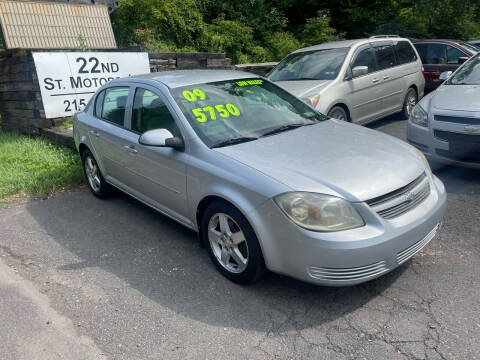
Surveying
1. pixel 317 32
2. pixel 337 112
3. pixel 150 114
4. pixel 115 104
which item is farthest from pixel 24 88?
pixel 317 32

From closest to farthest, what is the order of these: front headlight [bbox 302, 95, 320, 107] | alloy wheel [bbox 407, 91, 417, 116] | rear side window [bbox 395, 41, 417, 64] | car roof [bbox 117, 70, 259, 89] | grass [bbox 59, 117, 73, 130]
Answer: car roof [bbox 117, 70, 259, 89], front headlight [bbox 302, 95, 320, 107], grass [bbox 59, 117, 73, 130], rear side window [bbox 395, 41, 417, 64], alloy wheel [bbox 407, 91, 417, 116]

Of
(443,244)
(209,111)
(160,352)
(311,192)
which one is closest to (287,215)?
(311,192)

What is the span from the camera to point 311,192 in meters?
2.97

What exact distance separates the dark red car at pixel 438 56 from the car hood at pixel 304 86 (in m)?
4.97

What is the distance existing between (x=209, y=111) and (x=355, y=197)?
5.31 ft

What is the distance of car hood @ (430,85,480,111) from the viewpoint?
5160 millimetres

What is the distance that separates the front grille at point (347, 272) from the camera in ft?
9.61

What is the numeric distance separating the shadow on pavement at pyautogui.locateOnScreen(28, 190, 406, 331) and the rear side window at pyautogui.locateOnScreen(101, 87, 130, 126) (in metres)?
1.09

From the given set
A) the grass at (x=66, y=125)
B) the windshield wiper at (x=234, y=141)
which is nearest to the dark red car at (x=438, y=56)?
the grass at (x=66, y=125)

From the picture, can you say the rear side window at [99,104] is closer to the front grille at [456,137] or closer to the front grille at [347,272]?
the front grille at [347,272]

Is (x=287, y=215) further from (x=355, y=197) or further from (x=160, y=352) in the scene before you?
(x=160, y=352)

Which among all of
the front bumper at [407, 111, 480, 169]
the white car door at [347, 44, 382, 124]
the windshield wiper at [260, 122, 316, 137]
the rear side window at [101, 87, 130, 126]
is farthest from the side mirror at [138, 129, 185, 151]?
the white car door at [347, 44, 382, 124]

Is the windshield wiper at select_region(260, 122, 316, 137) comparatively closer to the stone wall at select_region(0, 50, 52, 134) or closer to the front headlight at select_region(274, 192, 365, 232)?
the front headlight at select_region(274, 192, 365, 232)

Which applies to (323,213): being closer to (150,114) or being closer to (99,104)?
(150,114)
